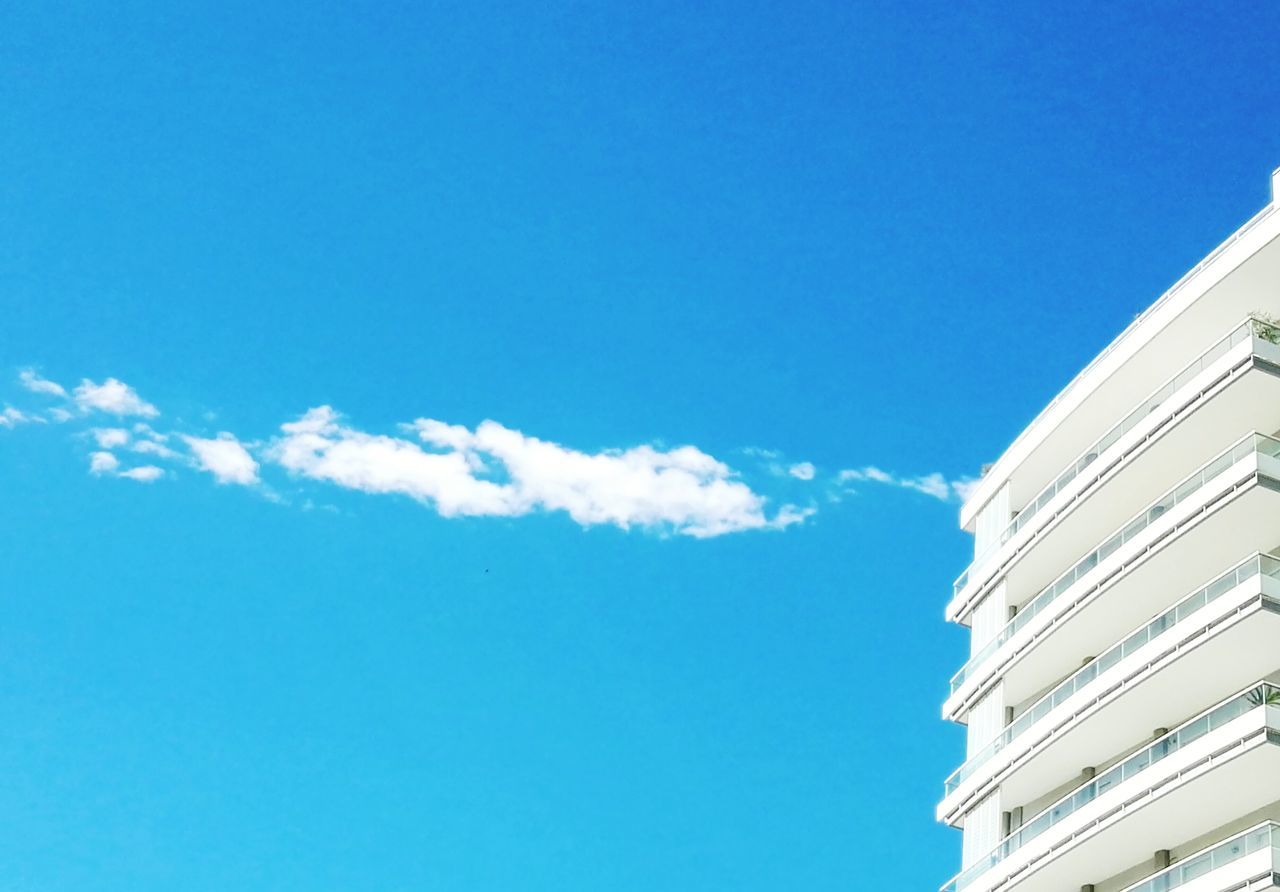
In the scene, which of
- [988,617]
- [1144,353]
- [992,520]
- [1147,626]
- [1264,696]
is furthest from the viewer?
[992,520]

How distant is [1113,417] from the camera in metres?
43.0

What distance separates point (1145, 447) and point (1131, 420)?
1.65 metres

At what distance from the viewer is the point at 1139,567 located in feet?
125

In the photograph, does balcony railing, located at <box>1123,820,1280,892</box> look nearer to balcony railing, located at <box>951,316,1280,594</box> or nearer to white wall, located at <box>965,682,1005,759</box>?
white wall, located at <box>965,682,1005,759</box>

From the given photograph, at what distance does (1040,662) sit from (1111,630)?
8.76 ft

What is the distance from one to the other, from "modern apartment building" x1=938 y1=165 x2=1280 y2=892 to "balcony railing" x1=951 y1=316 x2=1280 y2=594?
8 cm

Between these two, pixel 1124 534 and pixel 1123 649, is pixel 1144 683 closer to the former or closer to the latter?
pixel 1123 649

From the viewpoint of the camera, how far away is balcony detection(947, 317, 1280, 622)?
3609cm

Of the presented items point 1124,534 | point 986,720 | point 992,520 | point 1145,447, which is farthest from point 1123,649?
point 992,520

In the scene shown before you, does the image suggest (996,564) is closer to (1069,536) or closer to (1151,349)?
(1069,536)

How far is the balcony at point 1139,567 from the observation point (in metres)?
35.3

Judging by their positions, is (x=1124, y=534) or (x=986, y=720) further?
(x=986, y=720)

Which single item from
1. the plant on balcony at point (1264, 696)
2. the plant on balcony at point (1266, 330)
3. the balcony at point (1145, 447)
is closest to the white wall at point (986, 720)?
the balcony at point (1145, 447)

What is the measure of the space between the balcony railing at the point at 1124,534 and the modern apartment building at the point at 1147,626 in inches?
2.6
